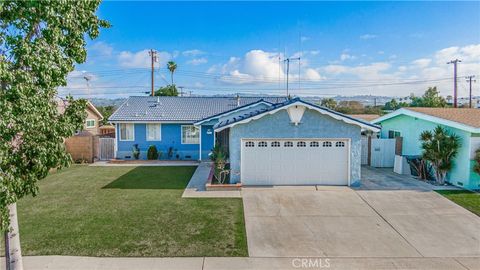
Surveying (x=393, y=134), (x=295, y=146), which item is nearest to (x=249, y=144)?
(x=295, y=146)

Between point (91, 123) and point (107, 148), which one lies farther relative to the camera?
point (91, 123)

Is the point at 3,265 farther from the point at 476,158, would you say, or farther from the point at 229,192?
the point at 476,158

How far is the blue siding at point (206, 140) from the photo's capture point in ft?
72.1

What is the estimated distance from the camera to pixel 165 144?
74.4 ft

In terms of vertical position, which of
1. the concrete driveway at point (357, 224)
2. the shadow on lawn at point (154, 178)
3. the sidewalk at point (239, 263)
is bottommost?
the sidewalk at point (239, 263)

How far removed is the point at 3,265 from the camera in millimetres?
6910

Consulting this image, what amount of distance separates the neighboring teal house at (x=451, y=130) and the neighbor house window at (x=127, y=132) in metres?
17.2

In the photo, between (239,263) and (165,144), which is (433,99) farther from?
(239,263)

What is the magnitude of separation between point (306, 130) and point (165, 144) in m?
11.9

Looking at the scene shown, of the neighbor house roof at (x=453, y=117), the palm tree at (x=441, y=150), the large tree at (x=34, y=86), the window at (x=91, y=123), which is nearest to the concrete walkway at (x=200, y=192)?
the large tree at (x=34, y=86)

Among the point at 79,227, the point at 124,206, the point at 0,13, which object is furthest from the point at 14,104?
the point at 124,206

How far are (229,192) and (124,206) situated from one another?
13.4 ft

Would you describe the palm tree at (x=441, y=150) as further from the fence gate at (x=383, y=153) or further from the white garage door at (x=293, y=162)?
the white garage door at (x=293, y=162)

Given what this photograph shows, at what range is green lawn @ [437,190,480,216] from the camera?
11.1 meters
